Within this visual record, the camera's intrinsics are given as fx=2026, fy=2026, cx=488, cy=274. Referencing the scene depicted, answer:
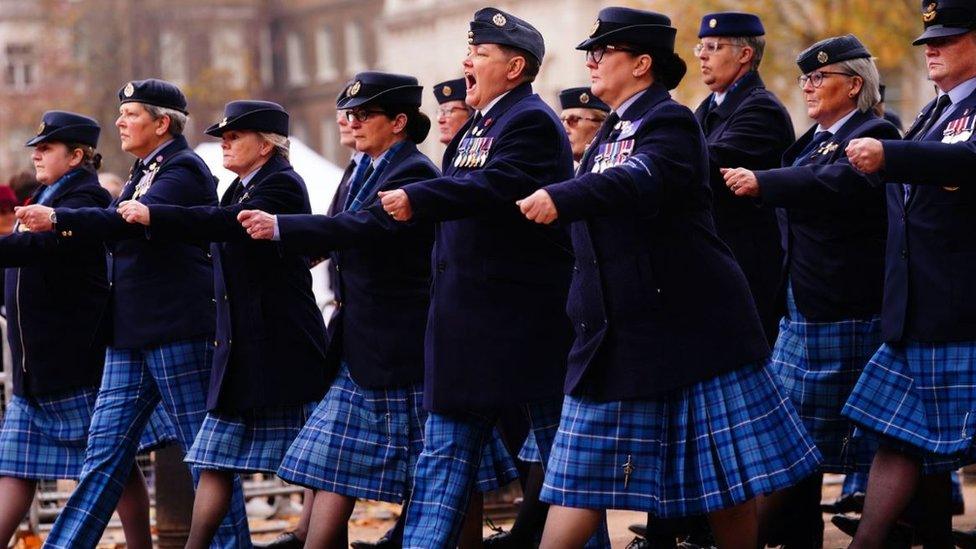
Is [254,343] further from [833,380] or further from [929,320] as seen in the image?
[929,320]

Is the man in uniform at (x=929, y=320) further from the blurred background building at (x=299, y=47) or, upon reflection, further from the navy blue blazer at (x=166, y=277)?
the blurred background building at (x=299, y=47)

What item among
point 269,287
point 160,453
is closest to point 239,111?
point 269,287

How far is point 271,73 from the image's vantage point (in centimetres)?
6412

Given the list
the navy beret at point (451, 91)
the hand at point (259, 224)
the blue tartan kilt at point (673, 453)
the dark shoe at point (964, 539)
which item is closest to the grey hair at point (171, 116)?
the navy beret at point (451, 91)

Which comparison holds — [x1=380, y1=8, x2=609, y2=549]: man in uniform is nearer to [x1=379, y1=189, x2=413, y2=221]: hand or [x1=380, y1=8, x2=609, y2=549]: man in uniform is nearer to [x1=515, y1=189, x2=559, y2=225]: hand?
[x1=379, y1=189, x2=413, y2=221]: hand

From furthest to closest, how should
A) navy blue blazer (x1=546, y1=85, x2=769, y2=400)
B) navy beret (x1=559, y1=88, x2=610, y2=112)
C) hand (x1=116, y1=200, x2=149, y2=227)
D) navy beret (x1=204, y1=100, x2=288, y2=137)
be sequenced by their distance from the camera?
navy beret (x1=559, y1=88, x2=610, y2=112) → navy beret (x1=204, y1=100, x2=288, y2=137) → hand (x1=116, y1=200, x2=149, y2=227) → navy blue blazer (x1=546, y1=85, x2=769, y2=400)

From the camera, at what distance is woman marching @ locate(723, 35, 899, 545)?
25.9 ft

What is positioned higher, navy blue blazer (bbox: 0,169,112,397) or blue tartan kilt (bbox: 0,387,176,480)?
navy blue blazer (bbox: 0,169,112,397)

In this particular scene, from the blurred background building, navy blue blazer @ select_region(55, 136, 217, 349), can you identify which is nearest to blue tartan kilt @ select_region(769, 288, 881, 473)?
navy blue blazer @ select_region(55, 136, 217, 349)

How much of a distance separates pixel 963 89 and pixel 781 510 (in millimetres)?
1942

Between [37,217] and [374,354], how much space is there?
57.2 inches

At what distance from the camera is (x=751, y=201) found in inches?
327

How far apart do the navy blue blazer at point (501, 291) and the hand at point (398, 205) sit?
0.47 m

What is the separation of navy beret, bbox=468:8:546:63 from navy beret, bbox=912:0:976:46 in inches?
54.5
